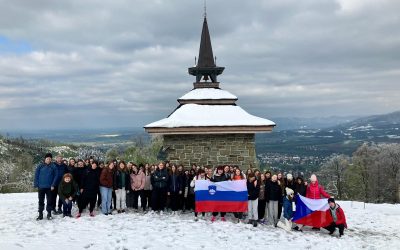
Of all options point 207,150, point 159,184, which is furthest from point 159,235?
point 207,150

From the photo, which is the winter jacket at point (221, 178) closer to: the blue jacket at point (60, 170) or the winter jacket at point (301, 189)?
the winter jacket at point (301, 189)

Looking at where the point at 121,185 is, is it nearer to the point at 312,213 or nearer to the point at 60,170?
the point at 60,170

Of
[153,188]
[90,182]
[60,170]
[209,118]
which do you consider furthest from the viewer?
[209,118]

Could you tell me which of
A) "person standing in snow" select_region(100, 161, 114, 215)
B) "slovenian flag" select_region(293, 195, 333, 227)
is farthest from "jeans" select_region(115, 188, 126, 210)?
"slovenian flag" select_region(293, 195, 333, 227)

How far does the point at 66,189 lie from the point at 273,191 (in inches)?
243

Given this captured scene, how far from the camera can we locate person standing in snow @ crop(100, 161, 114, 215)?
11219 mm

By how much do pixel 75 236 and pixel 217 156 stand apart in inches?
323

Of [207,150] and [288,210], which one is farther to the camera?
[207,150]

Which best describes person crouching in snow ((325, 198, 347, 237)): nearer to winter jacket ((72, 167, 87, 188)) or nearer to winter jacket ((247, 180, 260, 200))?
winter jacket ((247, 180, 260, 200))

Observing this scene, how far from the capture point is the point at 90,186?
11070 millimetres

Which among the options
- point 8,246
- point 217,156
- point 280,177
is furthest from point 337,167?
point 8,246

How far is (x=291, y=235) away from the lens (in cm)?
1019

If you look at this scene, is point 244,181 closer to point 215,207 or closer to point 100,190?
point 215,207

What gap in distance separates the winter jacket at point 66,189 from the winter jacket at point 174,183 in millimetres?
2949
